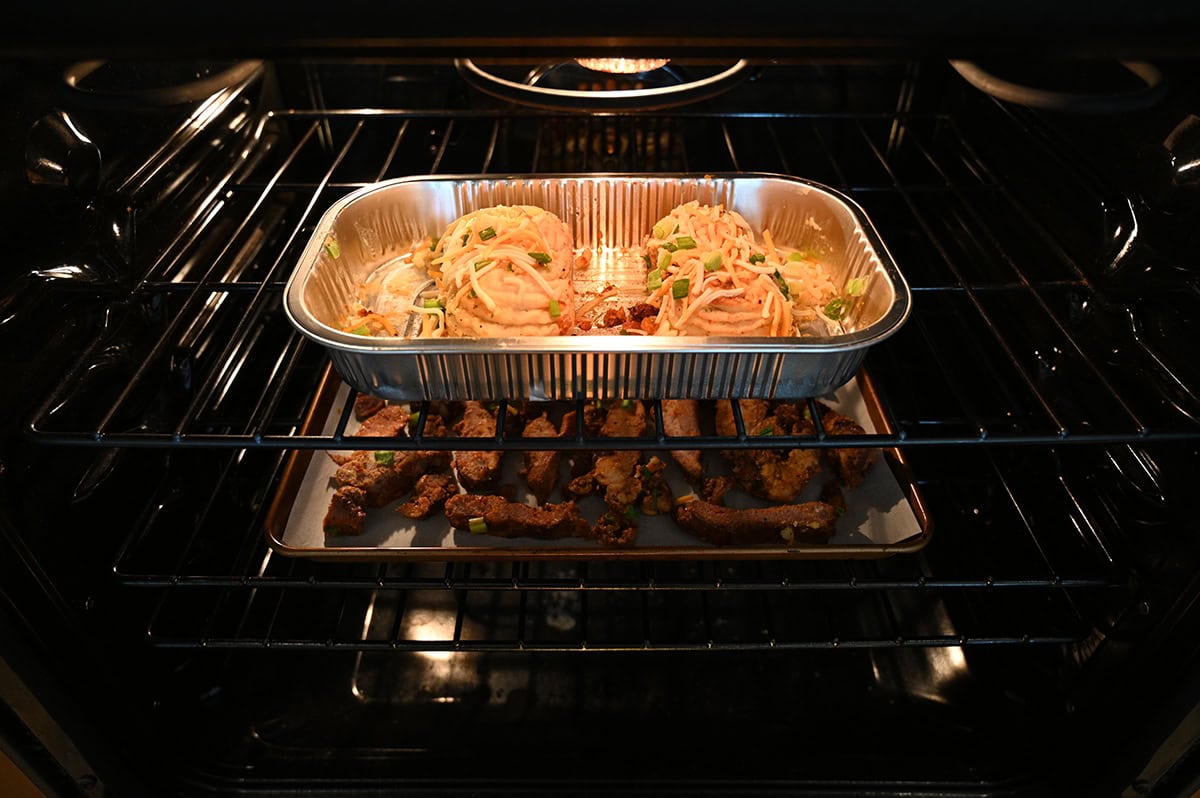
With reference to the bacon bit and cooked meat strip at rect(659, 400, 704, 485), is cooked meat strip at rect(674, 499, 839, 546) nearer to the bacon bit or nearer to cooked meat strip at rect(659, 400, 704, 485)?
cooked meat strip at rect(659, 400, 704, 485)

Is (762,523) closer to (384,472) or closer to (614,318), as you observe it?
(614,318)

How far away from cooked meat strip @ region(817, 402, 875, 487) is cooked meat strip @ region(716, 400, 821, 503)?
34 millimetres

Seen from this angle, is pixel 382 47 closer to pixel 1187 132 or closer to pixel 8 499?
pixel 8 499

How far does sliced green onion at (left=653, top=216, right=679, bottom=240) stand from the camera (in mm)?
1562

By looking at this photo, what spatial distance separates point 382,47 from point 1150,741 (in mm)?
1460

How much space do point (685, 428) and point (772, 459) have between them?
0.19m

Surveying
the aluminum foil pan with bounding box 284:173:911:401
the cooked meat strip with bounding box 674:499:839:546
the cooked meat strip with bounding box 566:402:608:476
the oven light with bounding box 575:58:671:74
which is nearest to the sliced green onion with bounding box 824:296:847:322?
the aluminum foil pan with bounding box 284:173:911:401

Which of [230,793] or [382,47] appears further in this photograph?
[230,793]

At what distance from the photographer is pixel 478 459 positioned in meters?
1.54

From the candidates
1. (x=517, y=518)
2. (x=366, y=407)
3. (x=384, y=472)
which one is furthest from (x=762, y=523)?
(x=366, y=407)

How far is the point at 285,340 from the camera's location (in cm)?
189

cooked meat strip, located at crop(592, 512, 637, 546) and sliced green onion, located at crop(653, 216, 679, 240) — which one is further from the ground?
sliced green onion, located at crop(653, 216, 679, 240)

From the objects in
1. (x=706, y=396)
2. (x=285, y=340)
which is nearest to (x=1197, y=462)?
(x=706, y=396)

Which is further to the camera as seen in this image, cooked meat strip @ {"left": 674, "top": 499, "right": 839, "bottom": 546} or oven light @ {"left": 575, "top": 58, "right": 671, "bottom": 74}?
oven light @ {"left": 575, "top": 58, "right": 671, "bottom": 74}
